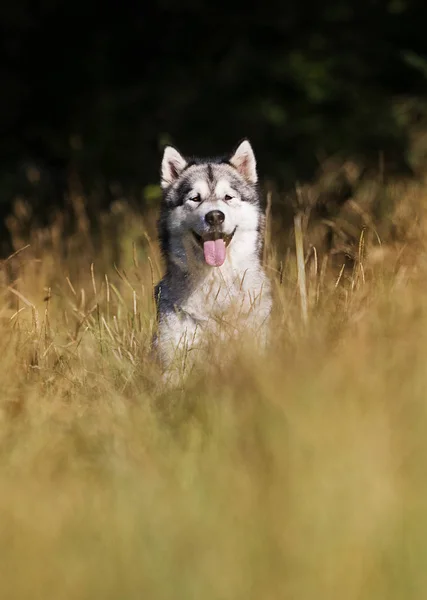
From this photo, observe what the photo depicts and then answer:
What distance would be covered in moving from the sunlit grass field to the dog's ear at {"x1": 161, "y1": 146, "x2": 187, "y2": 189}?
1756mm

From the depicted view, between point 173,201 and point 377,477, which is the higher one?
point 173,201

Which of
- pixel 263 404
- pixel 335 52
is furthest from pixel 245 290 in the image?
pixel 335 52

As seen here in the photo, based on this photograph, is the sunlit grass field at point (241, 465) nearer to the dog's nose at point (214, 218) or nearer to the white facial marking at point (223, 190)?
the dog's nose at point (214, 218)

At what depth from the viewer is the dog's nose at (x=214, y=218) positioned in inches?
225

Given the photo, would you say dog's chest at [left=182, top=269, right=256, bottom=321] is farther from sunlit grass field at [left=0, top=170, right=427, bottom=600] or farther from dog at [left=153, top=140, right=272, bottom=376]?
sunlit grass field at [left=0, top=170, right=427, bottom=600]

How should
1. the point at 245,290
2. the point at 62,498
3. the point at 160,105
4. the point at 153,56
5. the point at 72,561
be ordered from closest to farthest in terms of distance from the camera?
the point at 72,561
the point at 62,498
the point at 245,290
the point at 160,105
the point at 153,56

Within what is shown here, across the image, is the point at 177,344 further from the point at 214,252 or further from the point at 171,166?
the point at 171,166

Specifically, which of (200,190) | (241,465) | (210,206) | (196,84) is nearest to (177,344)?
(210,206)

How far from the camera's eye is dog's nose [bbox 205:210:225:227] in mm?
5715

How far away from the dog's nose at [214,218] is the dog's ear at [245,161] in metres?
0.77

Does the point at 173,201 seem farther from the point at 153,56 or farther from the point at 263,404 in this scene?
the point at 153,56

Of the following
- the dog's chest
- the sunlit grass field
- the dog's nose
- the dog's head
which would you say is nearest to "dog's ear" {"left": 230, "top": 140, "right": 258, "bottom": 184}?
the dog's head

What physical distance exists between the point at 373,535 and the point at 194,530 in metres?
0.54

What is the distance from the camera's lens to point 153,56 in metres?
14.5
